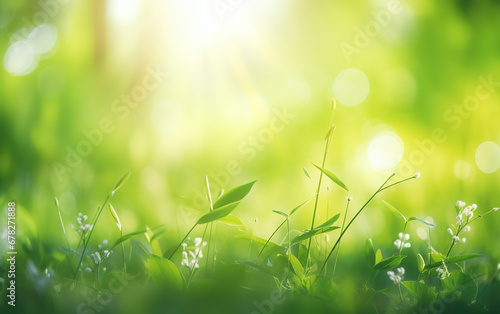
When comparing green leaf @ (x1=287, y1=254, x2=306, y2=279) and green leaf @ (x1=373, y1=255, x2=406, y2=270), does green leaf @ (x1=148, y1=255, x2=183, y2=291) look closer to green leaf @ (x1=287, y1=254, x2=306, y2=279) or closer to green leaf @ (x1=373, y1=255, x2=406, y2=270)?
green leaf @ (x1=287, y1=254, x2=306, y2=279)

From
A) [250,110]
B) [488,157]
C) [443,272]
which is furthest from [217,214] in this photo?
[488,157]

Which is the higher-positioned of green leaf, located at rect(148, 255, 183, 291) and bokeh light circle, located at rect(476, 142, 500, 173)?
green leaf, located at rect(148, 255, 183, 291)

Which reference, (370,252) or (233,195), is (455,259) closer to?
(370,252)

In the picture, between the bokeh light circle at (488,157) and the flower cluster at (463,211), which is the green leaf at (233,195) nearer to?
the flower cluster at (463,211)

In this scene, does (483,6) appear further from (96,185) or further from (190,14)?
(96,185)

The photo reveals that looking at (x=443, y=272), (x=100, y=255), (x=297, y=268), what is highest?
(x=100, y=255)

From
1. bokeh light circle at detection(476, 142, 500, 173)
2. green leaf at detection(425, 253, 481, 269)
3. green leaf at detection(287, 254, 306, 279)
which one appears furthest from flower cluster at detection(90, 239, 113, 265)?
bokeh light circle at detection(476, 142, 500, 173)

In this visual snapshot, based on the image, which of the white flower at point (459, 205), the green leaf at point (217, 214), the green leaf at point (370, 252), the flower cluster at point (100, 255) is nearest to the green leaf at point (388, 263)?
the green leaf at point (370, 252)

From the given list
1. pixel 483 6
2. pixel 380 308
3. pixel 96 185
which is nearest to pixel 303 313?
pixel 380 308
